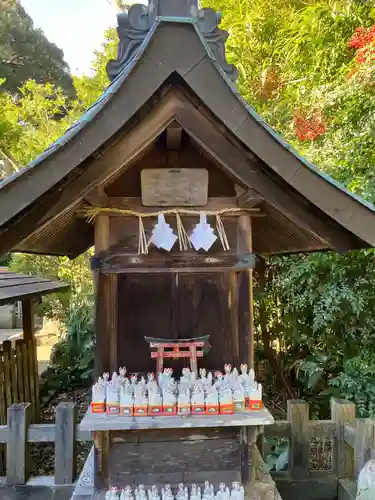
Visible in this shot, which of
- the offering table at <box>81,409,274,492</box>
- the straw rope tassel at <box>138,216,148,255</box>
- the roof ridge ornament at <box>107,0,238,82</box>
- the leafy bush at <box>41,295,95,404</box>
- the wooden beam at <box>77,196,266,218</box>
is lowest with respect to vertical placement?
the leafy bush at <box>41,295,95,404</box>

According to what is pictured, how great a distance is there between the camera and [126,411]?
2.32 m

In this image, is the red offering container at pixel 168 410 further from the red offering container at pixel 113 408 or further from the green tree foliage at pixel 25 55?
the green tree foliage at pixel 25 55

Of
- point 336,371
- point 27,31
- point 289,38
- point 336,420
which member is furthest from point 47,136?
point 27,31

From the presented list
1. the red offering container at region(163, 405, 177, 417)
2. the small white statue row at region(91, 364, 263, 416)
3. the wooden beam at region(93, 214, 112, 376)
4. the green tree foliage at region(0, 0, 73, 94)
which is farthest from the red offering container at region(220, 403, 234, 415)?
the green tree foliage at region(0, 0, 73, 94)

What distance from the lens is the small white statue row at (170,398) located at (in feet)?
7.66

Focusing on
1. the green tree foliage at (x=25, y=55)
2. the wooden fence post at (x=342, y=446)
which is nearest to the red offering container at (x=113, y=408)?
the wooden fence post at (x=342, y=446)

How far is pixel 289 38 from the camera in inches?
291

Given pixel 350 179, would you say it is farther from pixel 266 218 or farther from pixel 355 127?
pixel 266 218

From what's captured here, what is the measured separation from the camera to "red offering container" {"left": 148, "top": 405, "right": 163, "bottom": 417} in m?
2.33

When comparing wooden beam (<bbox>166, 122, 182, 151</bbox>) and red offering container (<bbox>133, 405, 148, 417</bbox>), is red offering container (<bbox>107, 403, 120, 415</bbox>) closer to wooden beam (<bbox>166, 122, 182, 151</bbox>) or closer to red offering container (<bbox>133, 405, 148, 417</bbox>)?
red offering container (<bbox>133, 405, 148, 417</bbox>)

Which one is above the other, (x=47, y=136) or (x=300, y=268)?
(x=47, y=136)

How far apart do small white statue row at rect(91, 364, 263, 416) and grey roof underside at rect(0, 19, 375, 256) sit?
1101mm

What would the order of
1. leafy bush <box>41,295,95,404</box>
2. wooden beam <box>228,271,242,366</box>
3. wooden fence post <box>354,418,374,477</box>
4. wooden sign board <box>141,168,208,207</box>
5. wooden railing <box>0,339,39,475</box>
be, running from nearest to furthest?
1. wooden sign board <box>141,168,208,207</box>
2. wooden beam <box>228,271,242,366</box>
3. wooden fence post <box>354,418,374,477</box>
4. wooden railing <box>0,339,39,475</box>
5. leafy bush <box>41,295,95,404</box>

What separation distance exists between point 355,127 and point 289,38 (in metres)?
2.90
